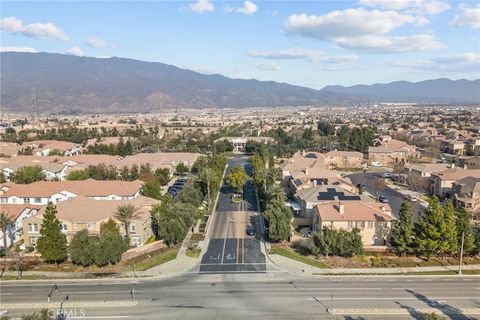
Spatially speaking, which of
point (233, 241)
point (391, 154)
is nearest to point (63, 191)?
point (233, 241)

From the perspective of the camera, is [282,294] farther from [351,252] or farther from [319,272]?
[351,252]

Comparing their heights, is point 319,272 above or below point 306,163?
below

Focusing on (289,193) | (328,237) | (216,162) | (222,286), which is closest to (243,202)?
(289,193)

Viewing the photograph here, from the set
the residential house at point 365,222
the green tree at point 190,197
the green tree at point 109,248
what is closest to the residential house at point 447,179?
the residential house at point 365,222

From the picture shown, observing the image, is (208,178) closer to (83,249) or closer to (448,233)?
(83,249)

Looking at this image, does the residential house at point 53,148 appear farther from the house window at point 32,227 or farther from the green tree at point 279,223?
the green tree at point 279,223
